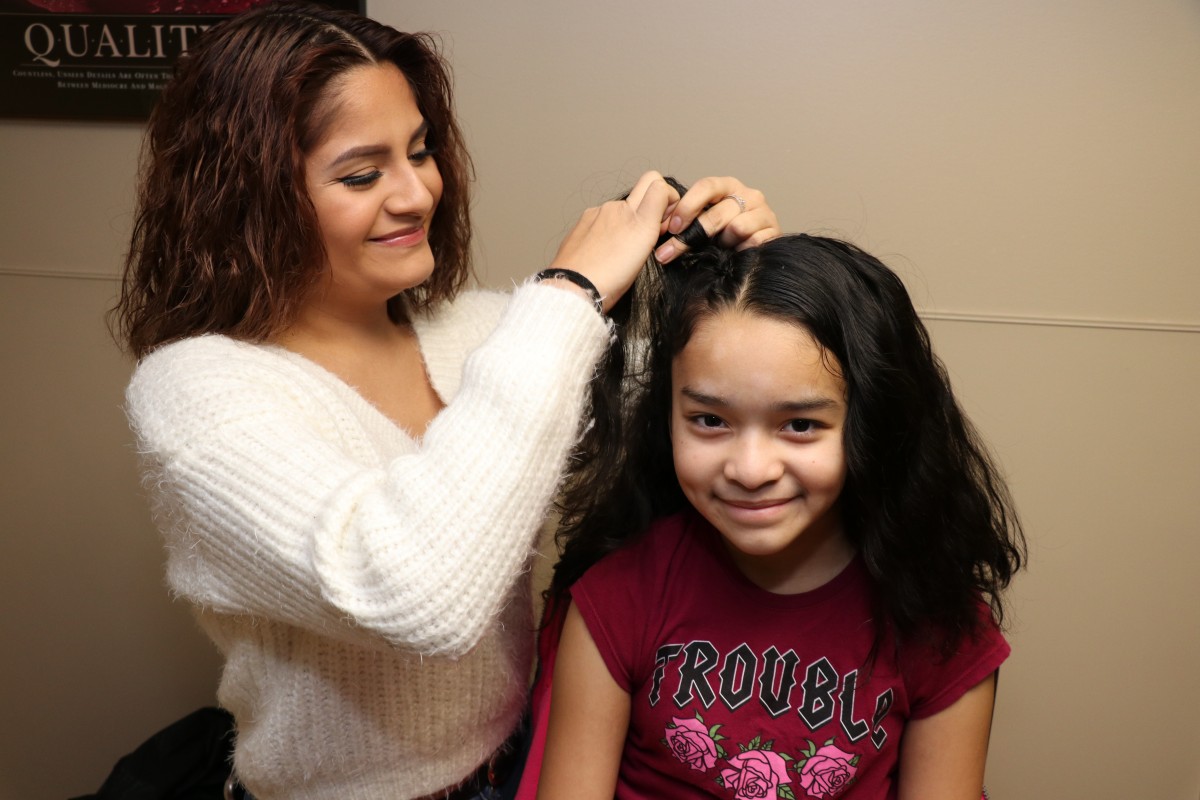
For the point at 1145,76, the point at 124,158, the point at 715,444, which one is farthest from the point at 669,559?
the point at 124,158

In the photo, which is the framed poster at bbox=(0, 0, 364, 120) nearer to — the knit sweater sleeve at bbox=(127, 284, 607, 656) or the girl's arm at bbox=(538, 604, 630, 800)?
the knit sweater sleeve at bbox=(127, 284, 607, 656)

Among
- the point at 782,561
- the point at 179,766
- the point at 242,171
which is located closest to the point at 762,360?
the point at 782,561

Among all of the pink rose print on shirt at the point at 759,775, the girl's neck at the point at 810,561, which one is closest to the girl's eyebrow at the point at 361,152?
the girl's neck at the point at 810,561

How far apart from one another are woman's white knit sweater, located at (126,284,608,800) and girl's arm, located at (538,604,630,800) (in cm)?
12

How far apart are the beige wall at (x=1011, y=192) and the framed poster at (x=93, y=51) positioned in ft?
0.22

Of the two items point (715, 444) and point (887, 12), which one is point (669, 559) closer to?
point (715, 444)

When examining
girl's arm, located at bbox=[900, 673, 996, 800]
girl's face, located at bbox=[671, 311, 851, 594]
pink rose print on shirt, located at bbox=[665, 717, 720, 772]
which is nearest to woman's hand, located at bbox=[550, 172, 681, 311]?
girl's face, located at bbox=[671, 311, 851, 594]

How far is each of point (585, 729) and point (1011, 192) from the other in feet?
4.03

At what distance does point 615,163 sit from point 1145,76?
37.1 inches

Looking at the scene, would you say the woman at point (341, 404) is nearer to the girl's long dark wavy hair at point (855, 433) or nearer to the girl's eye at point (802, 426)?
the girl's long dark wavy hair at point (855, 433)

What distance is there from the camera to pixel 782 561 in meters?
1.16

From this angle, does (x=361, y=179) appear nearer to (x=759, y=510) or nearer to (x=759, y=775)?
(x=759, y=510)

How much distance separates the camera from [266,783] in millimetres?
1231

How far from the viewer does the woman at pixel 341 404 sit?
0.95 metres
